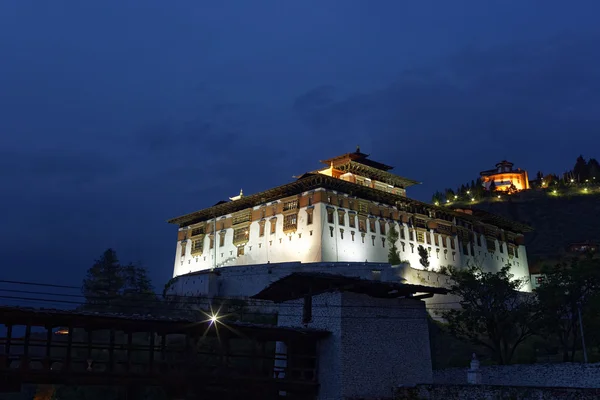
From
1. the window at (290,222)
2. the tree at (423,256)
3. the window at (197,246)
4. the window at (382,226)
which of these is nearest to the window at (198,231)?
the window at (197,246)

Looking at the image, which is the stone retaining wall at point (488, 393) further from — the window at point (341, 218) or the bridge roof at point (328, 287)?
the window at point (341, 218)

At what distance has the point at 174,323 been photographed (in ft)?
86.3

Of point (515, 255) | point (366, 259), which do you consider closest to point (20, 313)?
point (366, 259)

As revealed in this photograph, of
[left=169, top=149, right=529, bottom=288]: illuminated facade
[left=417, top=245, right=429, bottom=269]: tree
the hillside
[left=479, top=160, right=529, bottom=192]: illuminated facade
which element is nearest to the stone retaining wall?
[left=169, top=149, right=529, bottom=288]: illuminated facade

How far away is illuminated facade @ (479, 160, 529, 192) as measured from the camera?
146m

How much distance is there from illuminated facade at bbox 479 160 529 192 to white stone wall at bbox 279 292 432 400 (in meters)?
121

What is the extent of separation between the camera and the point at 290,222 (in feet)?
239

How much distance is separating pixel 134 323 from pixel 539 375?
75.3 ft

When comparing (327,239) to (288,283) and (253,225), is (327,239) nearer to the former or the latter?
(253,225)

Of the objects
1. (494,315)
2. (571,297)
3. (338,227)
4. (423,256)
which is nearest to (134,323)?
(494,315)

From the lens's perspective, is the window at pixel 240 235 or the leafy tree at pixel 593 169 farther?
the leafy tree at pixel 593 169

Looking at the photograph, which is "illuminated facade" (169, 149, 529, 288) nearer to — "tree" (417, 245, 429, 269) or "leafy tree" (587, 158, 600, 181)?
"tree" (417, 245, 429, 269)

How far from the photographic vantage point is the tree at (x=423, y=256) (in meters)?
76.6

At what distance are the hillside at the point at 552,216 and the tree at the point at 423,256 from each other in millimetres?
49380
